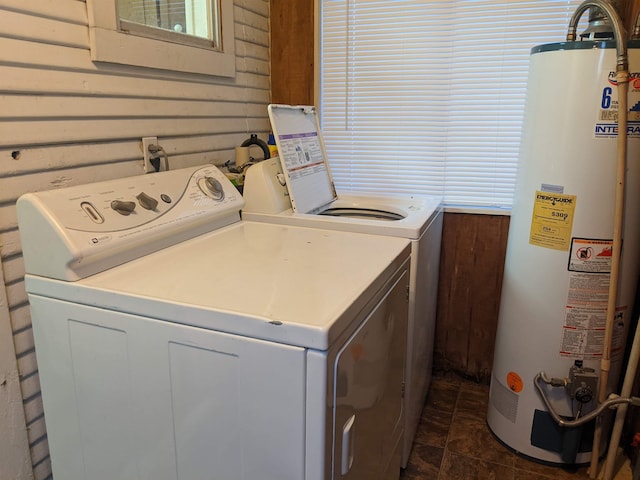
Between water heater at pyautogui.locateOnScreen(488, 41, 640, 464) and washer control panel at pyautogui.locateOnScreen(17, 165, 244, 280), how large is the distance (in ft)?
3.89

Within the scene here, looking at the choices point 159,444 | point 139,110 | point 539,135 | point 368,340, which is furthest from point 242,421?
point 539,135

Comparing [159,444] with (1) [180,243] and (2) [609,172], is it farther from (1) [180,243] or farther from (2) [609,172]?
(2) [609,172]

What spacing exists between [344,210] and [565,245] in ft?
2.98

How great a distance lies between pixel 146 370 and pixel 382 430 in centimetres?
75

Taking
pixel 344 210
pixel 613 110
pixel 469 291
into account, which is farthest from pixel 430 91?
pixel 469 291

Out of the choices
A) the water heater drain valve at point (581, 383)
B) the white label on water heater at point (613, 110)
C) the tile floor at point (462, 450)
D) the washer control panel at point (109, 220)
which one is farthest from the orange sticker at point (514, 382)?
the washer control panel at point (109, 220)

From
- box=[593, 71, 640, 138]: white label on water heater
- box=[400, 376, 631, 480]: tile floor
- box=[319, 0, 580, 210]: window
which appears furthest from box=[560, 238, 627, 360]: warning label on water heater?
box=[319, 0, 580, 210]: window

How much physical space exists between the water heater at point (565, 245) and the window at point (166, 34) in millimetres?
1237

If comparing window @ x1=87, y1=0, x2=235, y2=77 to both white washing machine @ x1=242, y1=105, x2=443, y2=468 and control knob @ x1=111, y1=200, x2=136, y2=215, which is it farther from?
control knob @ x1=111, y1=200, x2=136, y2=215

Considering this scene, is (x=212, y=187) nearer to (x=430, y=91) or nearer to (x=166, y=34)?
(x=166, y=34)

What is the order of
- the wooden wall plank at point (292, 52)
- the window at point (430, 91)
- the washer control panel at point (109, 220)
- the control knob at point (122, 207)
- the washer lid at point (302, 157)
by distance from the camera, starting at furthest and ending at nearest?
the wooden wall plank at point (292, 52) → the window at point (430, 91) → the washer lid at point (302, 157) → the control knob at point (122, 207) → the washer control panel at point (109, 220)

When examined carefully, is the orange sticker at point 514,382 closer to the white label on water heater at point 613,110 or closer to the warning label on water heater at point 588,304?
the warning label on water heater at point 588,304

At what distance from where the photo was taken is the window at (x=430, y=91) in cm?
219

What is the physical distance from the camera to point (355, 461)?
4.00ft
